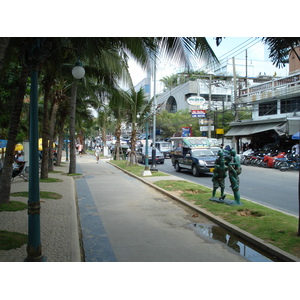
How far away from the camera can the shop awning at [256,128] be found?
80.7 feet

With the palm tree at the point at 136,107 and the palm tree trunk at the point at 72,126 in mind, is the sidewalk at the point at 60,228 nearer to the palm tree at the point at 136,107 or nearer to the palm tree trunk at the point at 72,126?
the palm tree trunk at the point at 72,126

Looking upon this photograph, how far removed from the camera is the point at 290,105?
27.2 metres

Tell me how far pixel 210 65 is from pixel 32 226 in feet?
16.3

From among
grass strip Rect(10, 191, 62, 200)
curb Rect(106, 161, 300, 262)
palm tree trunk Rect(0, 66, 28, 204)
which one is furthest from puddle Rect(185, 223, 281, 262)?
grass strip Rect(10, 191, 62, 200)

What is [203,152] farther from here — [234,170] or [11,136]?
[11,136]

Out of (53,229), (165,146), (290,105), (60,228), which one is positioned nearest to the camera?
(53,229)

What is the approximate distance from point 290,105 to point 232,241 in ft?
78.4

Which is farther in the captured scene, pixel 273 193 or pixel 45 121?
pixel 45 121

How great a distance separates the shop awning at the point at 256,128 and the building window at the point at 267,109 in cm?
184

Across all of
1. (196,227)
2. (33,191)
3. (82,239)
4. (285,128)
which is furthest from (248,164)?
(33,191)

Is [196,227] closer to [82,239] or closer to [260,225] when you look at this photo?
[260,225]

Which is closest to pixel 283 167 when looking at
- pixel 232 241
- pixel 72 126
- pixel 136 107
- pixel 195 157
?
pixel 195 157

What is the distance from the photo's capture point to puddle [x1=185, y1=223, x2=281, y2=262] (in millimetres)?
5543

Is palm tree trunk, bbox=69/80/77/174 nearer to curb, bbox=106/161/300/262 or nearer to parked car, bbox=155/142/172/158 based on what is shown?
curb, bbox=106/161/300/262
